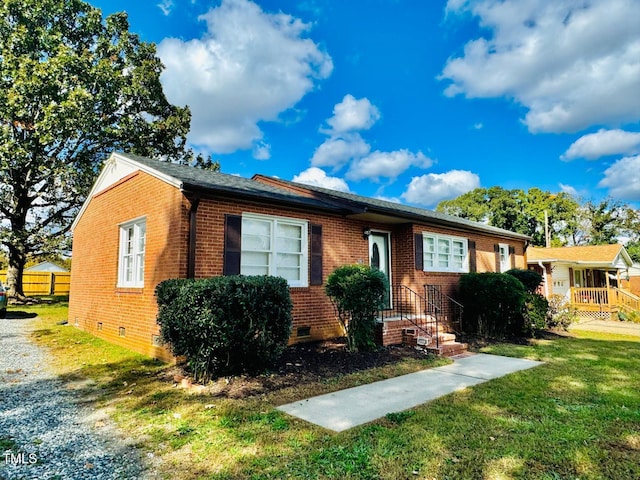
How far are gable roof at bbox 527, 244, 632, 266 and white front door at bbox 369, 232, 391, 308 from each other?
1304 cm

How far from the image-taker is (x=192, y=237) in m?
6.88

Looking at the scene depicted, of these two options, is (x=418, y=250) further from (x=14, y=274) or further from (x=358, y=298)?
(x=14, y=274)

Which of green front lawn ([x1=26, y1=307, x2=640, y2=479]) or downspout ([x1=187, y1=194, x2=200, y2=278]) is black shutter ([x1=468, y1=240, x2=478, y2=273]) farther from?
downspout ([x1=187, y1=194, x2=200, y2=278])

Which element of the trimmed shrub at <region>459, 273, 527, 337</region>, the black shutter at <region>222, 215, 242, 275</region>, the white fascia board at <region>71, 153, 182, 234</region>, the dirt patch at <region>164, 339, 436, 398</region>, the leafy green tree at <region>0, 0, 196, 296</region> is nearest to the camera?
the dirt patch at <region>164, 339, 436, 398</region>

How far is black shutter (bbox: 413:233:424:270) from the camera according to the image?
10.7 m

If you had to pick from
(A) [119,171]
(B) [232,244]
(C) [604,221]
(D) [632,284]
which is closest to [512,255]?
(B) [232,244]

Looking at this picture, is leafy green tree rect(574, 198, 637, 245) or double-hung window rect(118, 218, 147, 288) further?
leafy green tree rect(574, 198, 637, 245)

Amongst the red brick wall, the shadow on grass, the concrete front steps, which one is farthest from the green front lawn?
the shadow on grass

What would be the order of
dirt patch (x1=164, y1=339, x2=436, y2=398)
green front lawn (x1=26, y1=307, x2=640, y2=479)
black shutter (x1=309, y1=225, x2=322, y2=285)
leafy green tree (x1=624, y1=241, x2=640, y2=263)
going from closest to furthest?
green front lawn (x1=26, y1=307, x2=640, y2=479)
dirt patch (x1=164, y1=339, x2=436, y2=398)
black shutter (x1=309, y1=225, x2=322, y2=285)
leafy green tree (x1=624, y1=241, x2=640, y2=263)

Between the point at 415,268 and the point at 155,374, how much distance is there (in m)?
7.13

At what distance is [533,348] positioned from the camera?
8969 millimetres

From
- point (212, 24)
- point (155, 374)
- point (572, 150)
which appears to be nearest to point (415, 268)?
point (155, 374)

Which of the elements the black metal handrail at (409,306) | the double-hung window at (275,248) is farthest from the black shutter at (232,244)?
the black metal handrail at (409,306)

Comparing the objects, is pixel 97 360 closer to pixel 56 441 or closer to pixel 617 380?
pixel 56 441
